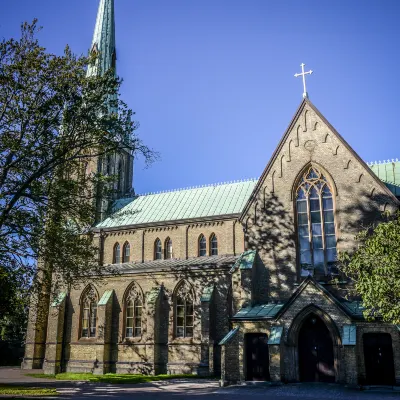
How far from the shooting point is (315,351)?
24.3m

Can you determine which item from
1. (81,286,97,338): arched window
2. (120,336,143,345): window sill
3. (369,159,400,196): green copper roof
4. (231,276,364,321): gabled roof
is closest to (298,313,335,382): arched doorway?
(231,276,364,321): gabled roof

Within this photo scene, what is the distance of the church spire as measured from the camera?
49375mm

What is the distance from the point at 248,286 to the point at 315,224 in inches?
219

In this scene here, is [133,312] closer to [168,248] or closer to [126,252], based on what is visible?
[168,248]

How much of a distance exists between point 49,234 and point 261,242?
13.0 meters

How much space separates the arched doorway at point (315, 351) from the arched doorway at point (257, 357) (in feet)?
→ 6.15

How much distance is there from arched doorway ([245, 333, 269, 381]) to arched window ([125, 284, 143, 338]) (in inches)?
460

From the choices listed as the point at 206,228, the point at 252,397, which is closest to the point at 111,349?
the point at 206,228

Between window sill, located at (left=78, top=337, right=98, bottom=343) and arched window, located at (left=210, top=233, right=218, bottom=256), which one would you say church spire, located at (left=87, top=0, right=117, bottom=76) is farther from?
window sill, located at (left=78, top=337, right=98, bottom=343)

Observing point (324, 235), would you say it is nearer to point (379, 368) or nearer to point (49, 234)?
point (379, 368)

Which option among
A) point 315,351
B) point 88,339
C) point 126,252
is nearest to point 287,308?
point 315,351

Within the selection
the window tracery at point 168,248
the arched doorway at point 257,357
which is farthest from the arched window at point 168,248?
the arched doorway at point 257,357

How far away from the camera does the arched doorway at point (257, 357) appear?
81.3 ft

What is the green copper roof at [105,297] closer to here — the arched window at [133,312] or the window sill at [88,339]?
the arched window at [133,312]
